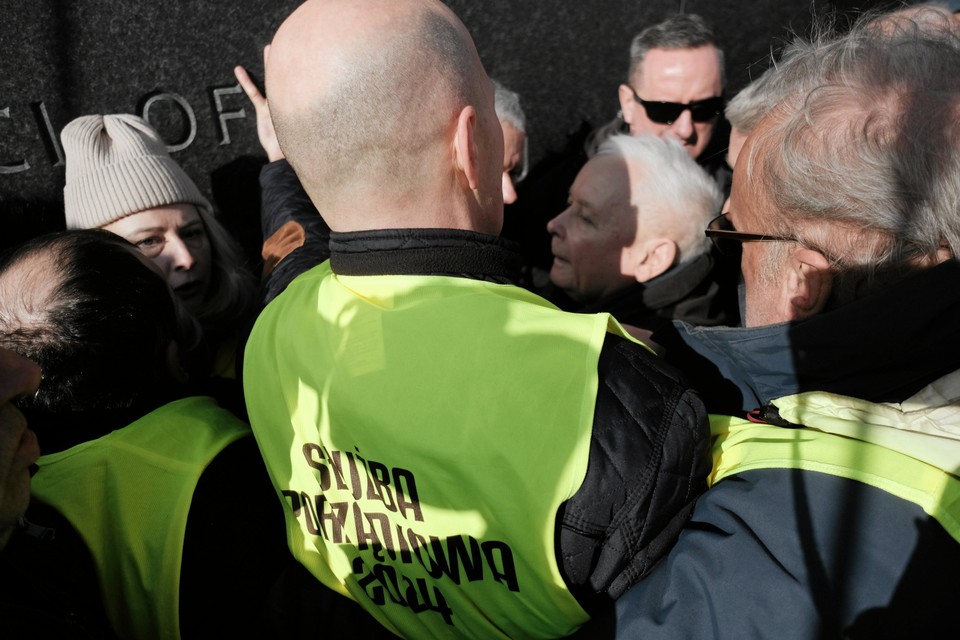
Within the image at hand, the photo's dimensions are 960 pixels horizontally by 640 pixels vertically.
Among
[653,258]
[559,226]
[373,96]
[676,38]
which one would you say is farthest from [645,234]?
[373,96]

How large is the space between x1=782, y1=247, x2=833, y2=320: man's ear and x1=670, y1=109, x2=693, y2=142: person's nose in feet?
5.10

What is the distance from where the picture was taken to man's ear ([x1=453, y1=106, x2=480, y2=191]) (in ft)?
4.13

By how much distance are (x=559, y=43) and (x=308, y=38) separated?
2.02m

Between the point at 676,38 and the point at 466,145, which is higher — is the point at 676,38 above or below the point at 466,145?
below

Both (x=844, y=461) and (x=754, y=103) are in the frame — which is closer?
(x=844, y=461)

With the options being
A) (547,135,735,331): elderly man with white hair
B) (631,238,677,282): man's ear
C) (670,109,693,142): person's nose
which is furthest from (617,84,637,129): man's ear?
(631,238,677,282): man's ear

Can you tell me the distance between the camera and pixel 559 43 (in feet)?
10.1

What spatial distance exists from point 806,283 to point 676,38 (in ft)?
5.78

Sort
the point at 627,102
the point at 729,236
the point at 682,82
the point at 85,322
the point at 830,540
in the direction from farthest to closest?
1. the point at 627,102
2. the point at 682,82
3. the point at 729,236
4. the point at 85,322
5. the point at 830,540

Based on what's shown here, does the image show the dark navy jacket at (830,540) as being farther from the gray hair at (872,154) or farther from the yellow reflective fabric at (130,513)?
the yellow reflective fabric at (130,513)

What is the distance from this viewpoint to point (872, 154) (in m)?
1.24

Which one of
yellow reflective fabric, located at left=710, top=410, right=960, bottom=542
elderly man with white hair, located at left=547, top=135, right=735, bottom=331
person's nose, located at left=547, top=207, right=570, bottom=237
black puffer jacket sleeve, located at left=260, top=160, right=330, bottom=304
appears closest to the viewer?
yellow reflective fabric, located at left=710, top=410, right=960, bottom=542

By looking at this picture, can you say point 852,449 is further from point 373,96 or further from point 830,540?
point 373,96

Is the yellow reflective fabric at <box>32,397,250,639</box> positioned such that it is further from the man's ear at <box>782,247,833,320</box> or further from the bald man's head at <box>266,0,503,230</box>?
the man's ear at <box>782,247,833,320</box>
